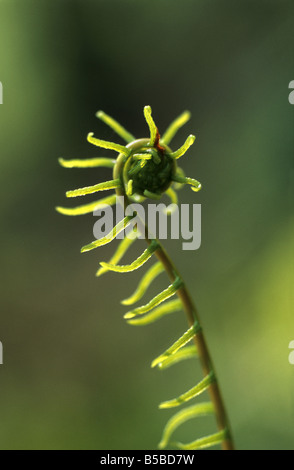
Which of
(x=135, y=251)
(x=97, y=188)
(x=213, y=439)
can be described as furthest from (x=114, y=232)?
(x=135, y=251)

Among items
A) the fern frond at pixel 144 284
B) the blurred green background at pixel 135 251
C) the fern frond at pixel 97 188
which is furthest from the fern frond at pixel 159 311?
the blurred green background at pixel 135 251

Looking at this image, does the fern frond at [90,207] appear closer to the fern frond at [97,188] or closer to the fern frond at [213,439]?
the fern frond at [97,188]

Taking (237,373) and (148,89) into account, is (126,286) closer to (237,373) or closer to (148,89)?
(237,373)

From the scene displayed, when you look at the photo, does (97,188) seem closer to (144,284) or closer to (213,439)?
(144,284)

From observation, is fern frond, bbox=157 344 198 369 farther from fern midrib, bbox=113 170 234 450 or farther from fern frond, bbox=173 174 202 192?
fern frond, bbox=173 174 202 192

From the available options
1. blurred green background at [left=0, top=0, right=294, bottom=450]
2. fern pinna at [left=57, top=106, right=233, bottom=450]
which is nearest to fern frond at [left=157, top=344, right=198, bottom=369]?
fern pinna at [left=57, top=106, right=233, bottom=450]

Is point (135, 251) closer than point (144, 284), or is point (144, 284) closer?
point (144, 284)

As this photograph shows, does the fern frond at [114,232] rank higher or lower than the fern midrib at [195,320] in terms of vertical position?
higher
